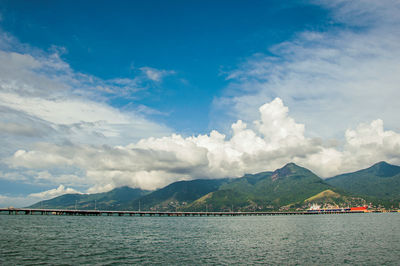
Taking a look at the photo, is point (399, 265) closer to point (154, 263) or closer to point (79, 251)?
point (154, 263)

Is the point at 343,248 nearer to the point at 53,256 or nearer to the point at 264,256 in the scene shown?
the point at 264,256

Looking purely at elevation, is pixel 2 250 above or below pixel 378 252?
above

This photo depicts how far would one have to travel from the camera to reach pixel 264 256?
56.8m

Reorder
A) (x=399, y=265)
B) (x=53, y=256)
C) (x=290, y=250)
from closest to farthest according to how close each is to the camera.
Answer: (x=399, y=265) → (x=53, y=256) → (x=290, y=250)

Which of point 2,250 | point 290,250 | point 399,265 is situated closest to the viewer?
point 399,265

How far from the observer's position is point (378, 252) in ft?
200

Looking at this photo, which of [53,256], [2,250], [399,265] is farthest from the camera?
[2,250]

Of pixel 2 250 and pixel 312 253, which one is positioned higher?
pixel 2 250

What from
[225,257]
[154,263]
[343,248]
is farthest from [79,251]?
[343,248]

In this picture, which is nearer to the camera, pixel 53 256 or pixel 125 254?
pixel 53 256

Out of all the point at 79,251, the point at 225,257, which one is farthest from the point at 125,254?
the point at 225,257

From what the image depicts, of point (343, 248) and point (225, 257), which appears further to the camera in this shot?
point (343, 248)

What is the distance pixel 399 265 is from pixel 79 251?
56.5m

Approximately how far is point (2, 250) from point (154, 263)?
3132cm
